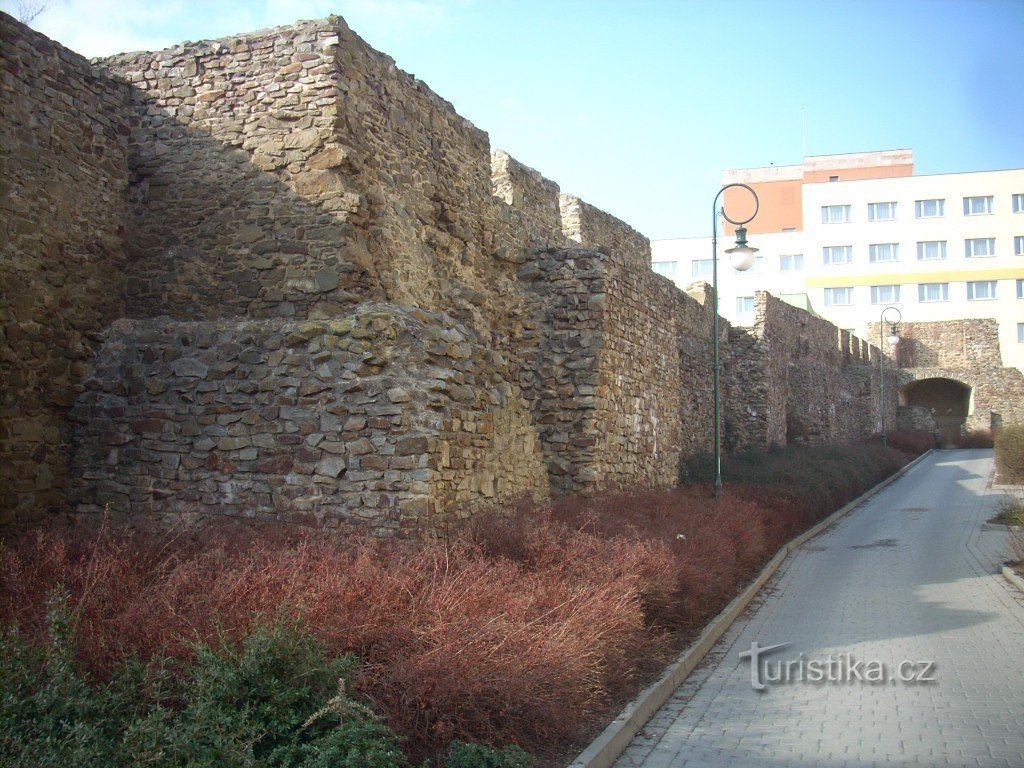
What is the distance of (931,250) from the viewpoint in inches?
2276

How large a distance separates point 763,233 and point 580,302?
184ft

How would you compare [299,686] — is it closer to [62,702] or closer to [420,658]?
[420,658]

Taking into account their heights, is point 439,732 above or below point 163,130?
below

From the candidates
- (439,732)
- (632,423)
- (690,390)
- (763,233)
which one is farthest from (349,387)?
(763,233)

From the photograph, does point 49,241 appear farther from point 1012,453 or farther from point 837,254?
point 837,254

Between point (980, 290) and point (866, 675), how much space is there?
56.9m

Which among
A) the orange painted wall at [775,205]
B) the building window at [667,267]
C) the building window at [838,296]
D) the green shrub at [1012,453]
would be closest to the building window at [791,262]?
the building window at [838,296]

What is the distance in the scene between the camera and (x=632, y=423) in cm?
1417

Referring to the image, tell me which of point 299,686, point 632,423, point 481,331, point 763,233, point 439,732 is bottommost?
point 439,732

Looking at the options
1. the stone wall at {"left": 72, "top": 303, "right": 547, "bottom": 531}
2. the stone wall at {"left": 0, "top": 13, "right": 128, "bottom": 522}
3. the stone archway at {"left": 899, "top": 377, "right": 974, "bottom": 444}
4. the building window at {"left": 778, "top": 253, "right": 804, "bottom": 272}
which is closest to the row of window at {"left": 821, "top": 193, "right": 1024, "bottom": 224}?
the building window at {"left": 778, "top": 253, "right": 804, "bottom": 272}

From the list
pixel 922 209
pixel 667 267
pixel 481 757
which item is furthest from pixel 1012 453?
pixel 667 267

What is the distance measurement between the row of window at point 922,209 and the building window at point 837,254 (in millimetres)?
1727

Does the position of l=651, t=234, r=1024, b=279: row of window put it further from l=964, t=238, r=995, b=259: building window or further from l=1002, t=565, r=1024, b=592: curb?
l=1002, t=565, r=1024, b=592: curb

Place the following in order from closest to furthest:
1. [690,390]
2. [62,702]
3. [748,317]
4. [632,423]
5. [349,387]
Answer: [62,702]
[349,387]
[632,423]
[690,390]
[748,317]
